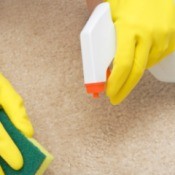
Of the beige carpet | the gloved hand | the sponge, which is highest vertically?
the gloved hand

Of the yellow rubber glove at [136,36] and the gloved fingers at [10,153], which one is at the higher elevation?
the yellow rubber glove at [136,36]

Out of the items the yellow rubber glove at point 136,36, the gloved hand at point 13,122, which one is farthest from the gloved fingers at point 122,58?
the gloved hand at point 13,122

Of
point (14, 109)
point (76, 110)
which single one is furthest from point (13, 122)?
point (76, 110)

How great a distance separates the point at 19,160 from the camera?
40 cm

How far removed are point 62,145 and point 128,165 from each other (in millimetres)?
90

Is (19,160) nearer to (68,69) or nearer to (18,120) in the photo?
(18,120)

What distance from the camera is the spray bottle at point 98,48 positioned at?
38 cm

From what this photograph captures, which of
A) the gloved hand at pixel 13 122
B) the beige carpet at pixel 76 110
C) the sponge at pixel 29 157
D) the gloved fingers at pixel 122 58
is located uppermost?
the gloved fingers at pixel 122 58

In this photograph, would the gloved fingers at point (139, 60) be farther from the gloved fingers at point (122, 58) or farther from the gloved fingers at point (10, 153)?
the gloved fingers at point (10, 153)

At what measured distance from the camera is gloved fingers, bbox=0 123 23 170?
1.29 ft

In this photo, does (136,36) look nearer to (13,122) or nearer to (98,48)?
(98,48)

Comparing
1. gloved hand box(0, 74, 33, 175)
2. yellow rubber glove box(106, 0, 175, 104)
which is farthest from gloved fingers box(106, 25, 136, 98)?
gloved hand box(0, 74, 33, 175)

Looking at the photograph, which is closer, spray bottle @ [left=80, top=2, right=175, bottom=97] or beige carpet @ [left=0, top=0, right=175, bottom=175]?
spray bottle @ [left=80, top=2, right=175, bottom=97]

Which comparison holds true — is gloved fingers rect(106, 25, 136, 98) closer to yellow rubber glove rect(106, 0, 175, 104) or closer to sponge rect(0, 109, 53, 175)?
yellow rubber glove rect(106, 0, 175, 104)
